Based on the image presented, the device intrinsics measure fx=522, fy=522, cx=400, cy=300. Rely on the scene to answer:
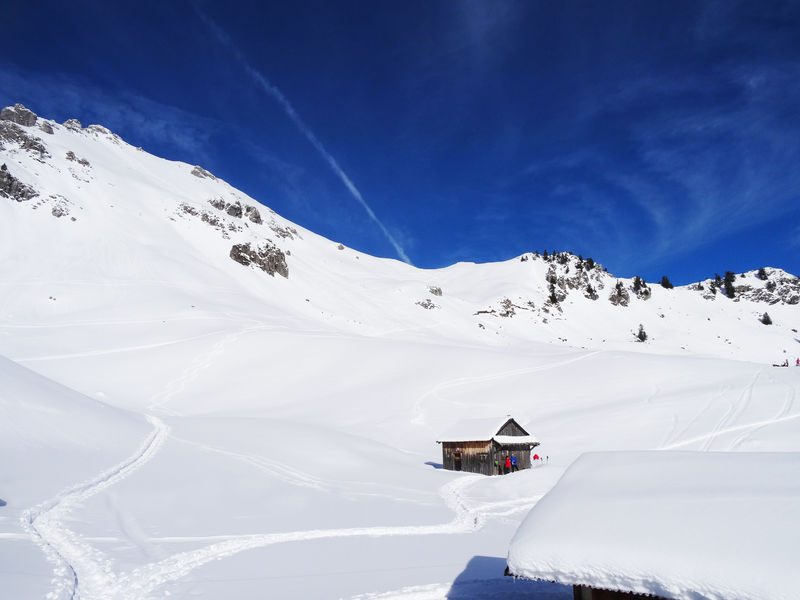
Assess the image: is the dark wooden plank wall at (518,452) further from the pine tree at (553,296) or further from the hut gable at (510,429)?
the pine tree at (553,296)

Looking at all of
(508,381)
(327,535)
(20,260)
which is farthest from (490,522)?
(20,260)

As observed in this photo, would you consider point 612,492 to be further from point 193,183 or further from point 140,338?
point 193,183

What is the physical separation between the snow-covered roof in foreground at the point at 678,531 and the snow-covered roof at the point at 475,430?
23.6 metres

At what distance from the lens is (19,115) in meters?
104

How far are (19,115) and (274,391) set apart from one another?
98.4 m

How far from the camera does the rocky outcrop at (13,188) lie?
79312 millimetres

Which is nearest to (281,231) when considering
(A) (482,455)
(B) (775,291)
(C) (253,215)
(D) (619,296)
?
(C) (253,215)

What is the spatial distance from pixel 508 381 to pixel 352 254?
104 m

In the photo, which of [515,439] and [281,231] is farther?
[281,231]

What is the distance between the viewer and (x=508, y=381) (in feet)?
152

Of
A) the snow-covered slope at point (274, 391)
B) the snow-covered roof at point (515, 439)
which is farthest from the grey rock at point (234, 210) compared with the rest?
the snow-covered roof at point (515, 439)

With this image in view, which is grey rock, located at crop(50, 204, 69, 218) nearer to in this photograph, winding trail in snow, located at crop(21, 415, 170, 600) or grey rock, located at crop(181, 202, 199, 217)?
grey rock, located at crop(181, 202, 199, 217)

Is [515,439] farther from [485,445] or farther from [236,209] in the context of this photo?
[236,209]

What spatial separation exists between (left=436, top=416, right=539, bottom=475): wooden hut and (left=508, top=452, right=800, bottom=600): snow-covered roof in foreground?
23.6 meters
